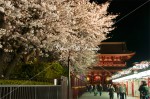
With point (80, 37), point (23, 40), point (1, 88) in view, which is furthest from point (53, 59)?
point (1, 88)

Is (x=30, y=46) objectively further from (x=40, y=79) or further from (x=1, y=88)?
(x=1, y=88)

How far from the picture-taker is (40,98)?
12.7 metres

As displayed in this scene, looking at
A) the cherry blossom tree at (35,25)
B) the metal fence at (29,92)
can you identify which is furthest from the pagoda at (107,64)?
the metal fence at (29,92)

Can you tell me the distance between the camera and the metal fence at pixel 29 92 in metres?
8.49

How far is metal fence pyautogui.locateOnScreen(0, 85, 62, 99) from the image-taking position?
8.49m

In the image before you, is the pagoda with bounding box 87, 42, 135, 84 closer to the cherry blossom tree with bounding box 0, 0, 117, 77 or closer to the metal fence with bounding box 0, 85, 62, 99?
the cherry blossom tree with bounding box 0, 0, 117, 77

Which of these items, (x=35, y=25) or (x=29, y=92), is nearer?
(x=29, y=92)

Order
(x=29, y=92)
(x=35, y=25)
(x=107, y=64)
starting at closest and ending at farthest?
(x=29, y=92), (x=35, y=25), (x=107, y=64)

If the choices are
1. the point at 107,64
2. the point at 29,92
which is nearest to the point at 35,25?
the point at 29,92

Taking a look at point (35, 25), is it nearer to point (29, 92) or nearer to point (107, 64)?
point (29, 92)

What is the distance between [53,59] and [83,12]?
4055 millimetres

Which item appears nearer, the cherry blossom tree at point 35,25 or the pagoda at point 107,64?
the cherry blossom tree at point 35,25

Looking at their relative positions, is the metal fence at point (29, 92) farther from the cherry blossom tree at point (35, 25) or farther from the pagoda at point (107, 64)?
the pagoda at point (107, 64)

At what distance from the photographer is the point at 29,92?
35.8ft
